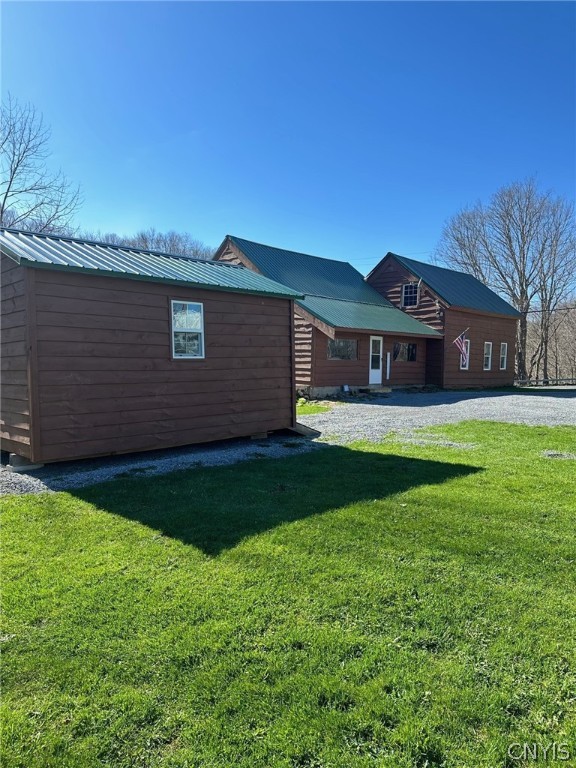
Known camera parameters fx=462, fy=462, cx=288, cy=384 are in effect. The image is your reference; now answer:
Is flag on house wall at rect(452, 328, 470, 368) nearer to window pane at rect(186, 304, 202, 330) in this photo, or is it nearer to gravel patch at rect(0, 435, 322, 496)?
gravel patch at rect(0, 435, 322, 496)

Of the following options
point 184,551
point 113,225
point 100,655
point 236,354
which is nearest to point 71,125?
point 236,354

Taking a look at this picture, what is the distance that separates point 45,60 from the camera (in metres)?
9.66

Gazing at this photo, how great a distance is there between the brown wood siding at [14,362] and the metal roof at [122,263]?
319 mm

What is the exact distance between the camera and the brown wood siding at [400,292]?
21906mm

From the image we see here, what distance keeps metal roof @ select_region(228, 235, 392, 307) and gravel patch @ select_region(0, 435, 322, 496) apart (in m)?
11.3

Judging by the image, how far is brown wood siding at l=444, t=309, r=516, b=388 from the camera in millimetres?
22141

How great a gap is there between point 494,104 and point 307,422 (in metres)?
11.3

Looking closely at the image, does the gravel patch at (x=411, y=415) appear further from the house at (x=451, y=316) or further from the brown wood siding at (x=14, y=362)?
the house at (x=451, y=316)

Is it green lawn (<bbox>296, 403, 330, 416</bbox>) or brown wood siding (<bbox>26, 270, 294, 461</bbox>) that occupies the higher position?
brown wood siding (<bbox>26, 270, 294, 461</bbox>)

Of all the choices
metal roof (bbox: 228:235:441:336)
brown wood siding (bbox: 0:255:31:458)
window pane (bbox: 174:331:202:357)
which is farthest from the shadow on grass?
metal roof (bbox: 228:235:441:336)

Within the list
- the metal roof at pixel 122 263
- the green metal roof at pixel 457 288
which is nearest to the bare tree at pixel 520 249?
the green metal roof at pixel 457 288

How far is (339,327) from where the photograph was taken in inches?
627

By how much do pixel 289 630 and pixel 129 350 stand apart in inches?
215

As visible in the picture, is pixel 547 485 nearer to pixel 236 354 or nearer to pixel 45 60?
pixel 236 354
